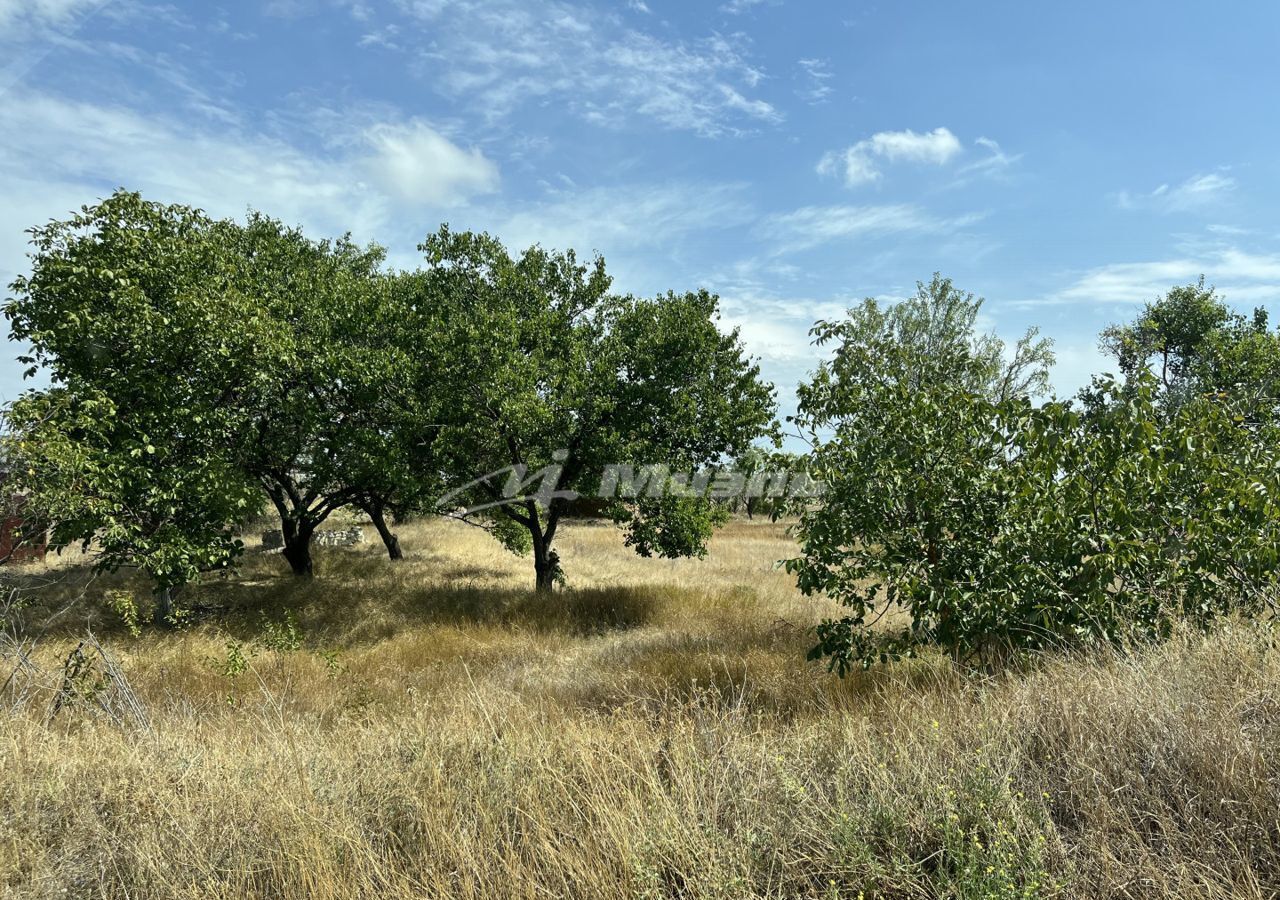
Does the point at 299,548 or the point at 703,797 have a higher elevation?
the point at 703,797

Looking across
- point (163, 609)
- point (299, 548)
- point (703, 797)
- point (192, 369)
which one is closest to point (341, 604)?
point (163, 609)

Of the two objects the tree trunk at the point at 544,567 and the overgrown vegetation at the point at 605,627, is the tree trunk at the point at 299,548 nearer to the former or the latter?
the overgrown vegetation at the point at 605,627

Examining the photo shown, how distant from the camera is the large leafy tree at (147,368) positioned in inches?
443

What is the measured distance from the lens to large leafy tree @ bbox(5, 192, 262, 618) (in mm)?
11242

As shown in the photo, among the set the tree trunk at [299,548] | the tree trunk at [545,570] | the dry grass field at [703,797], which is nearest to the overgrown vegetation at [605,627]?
the dry grass field at [703,797]

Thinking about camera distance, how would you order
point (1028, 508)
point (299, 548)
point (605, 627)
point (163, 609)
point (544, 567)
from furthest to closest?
1. point (299, 548)
2. point (544, 567)
3. point (605, 627)
4. point (163, 609)
5. point (1028, 508)

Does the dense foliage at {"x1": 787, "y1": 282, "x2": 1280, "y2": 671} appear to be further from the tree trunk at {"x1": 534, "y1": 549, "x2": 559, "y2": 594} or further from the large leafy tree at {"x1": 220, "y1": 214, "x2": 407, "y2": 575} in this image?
the tree trunk at {"x1": 534, "y1": 549, "x2": 559, "y2": 594}

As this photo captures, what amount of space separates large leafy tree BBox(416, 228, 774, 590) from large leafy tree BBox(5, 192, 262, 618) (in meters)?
4.01

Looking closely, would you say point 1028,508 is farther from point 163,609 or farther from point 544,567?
point 163,609

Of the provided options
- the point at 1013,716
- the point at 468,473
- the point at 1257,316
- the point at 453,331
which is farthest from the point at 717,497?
the point at 1257,316

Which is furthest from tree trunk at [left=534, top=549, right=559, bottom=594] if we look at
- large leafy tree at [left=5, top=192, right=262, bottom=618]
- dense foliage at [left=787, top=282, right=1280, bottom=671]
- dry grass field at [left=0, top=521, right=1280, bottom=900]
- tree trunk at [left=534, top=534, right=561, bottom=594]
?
dense foliage at [left=787, top=282, right=1280, bottom=671]

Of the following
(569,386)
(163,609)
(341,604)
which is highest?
(569,386)

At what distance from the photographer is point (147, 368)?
11969 mm

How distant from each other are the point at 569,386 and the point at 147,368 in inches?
303
